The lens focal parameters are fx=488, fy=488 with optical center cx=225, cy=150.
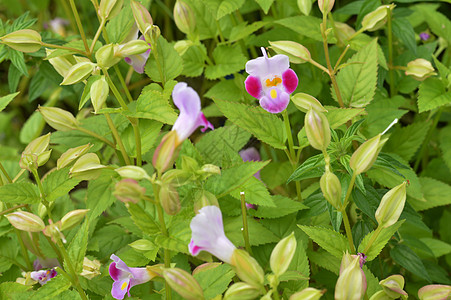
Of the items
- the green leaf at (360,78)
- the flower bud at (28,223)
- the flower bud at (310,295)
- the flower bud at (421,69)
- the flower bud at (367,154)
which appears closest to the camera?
the flower bud at (310,295)

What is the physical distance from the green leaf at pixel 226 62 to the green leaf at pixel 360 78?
11.4 inches

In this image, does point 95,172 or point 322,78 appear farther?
point 322,78

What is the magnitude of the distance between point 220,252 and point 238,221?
35 cm

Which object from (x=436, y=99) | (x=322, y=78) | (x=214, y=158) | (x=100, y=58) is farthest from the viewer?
(x=322, y=78)

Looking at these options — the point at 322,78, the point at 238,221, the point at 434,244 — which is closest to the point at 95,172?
the point at 238,221

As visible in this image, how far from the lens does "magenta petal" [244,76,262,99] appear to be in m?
0.95

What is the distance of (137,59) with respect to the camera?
1.12 m

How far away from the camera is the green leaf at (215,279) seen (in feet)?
2.69

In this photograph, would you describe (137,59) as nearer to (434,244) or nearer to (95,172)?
(95,172)

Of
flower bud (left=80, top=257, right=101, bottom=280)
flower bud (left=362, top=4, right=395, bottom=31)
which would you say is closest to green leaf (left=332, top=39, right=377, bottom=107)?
A: flower bud (left=362, top=4, right=395, bottom=31)

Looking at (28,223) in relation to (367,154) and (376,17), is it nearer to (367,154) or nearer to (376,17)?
(367,154)

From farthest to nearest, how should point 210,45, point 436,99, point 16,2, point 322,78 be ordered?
point 16,2
point 210,45
point 322,78
point 436,99

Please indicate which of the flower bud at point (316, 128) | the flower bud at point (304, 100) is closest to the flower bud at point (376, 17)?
the flower bud at point (304, 100)

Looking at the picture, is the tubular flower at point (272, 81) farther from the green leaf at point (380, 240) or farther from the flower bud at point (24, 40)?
the flower bud at point (24, 40)
